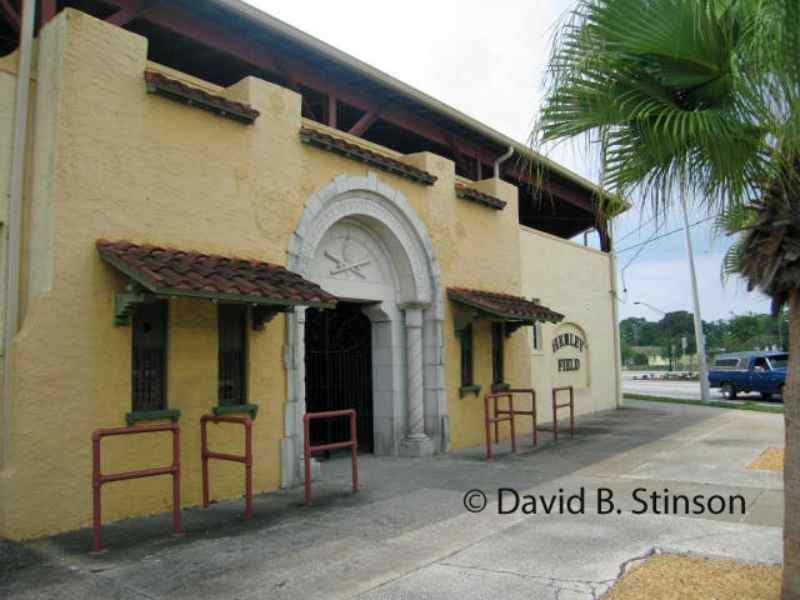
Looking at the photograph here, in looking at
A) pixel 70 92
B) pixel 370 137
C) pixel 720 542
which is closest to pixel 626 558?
pixel 720 542

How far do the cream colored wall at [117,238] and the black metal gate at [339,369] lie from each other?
2769 millimetres

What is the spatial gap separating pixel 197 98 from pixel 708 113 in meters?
5.69

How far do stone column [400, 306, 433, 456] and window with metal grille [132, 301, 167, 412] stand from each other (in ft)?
15.4

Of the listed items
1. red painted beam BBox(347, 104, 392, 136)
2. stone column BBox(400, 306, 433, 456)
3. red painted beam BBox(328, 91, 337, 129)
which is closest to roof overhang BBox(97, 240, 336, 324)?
red painted beam BBox(328, 91, 337, 129)

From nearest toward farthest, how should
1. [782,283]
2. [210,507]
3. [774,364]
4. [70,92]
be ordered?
1. [782,283]
2. [70,92]
3. [210,507]
4. [774,364]

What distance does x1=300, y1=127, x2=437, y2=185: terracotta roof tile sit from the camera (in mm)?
9289

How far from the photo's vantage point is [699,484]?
8266mm

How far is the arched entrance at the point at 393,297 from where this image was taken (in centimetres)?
1032

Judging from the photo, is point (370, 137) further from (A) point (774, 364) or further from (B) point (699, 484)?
(A) point (774, 364)

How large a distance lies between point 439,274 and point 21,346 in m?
6.97

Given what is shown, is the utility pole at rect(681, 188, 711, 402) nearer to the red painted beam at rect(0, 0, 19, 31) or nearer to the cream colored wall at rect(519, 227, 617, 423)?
the cream colored wall at rect(519, 227, 617, 423)

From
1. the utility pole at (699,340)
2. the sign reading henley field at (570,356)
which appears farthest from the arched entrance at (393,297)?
the utility pole at (699,340)

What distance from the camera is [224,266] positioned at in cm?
754

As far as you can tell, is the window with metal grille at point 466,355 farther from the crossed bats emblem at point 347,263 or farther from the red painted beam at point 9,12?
the red painted beam at point 9,12
